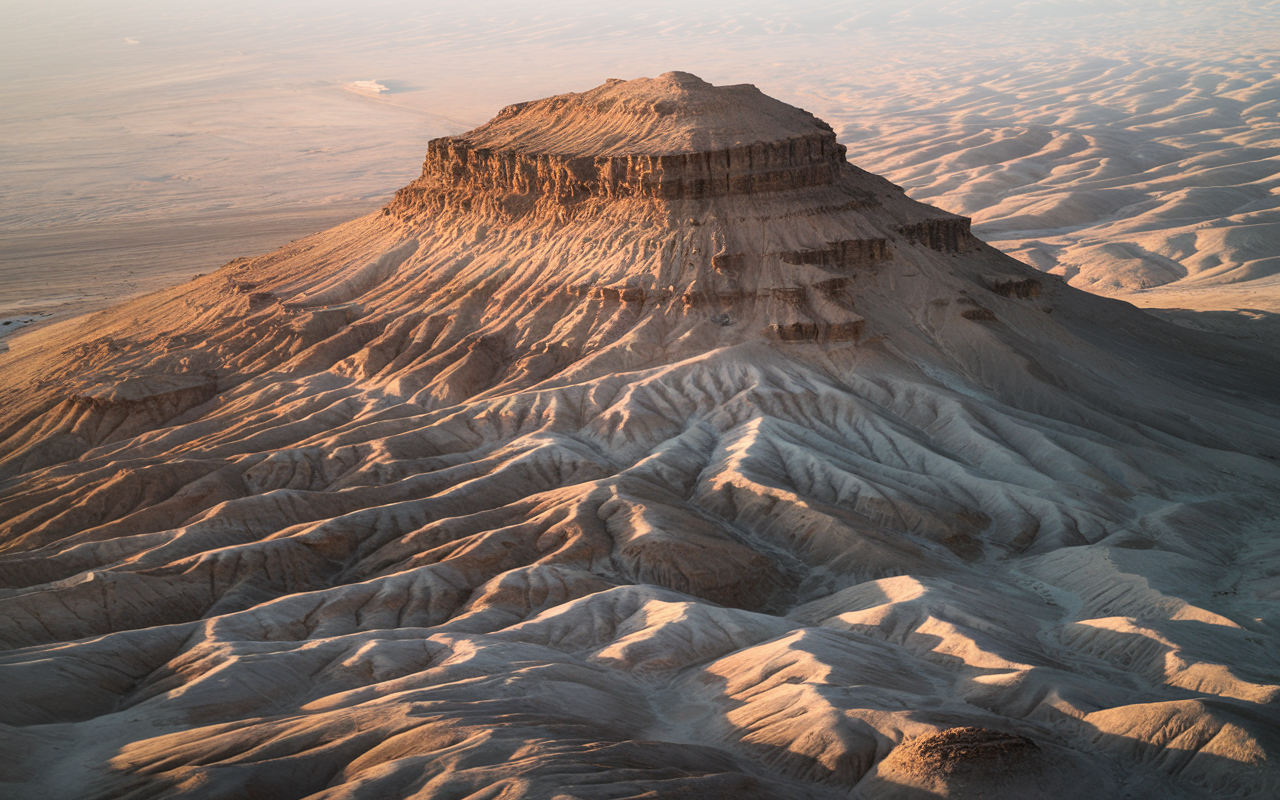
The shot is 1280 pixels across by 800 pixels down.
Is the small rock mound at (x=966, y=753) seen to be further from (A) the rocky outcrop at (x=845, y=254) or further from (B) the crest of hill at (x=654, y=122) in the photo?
(B) the crest of hill at (x=654, y=122)

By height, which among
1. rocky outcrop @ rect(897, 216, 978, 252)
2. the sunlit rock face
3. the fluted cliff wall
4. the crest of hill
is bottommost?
the sunlit rock face

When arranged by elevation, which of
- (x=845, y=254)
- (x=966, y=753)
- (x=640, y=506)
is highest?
(x=845, y=254)

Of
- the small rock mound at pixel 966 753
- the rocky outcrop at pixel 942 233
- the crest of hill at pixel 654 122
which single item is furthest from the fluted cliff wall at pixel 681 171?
the small rock mound at pixel 966 753

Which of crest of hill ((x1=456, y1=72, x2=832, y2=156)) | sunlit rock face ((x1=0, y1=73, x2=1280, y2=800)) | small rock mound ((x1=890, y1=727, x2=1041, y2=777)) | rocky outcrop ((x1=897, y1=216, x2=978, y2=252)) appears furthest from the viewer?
rocky outcrop ((x1=897, y1=216, x2=978, y2=252))

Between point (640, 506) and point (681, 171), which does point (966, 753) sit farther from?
point (681, 171)

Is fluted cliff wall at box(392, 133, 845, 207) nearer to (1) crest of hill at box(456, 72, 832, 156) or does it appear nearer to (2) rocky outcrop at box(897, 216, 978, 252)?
(1) crest of hill at box(456, 72, 832, 156)

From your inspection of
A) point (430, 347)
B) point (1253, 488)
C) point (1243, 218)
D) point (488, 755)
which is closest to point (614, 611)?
point (488, 755)

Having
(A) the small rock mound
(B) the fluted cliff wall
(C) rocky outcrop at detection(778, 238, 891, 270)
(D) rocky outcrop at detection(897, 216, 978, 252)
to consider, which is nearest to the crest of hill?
(B) the fluted cliff wall

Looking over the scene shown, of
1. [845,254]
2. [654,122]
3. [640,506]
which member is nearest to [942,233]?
[845,254]
